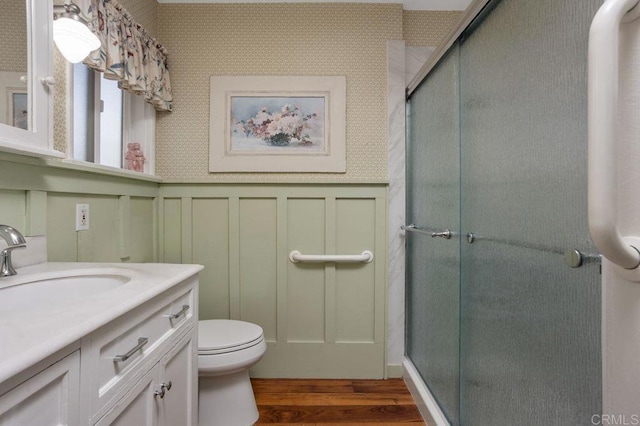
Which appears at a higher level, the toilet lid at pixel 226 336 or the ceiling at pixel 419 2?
the ceiling at pixel 419 2

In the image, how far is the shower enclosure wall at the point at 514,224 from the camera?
2.42 feet

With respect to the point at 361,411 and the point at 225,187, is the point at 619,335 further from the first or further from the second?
Result: the point at 225,187

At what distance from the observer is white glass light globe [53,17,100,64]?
3.67 ft

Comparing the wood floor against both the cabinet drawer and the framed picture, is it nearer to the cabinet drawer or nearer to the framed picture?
the cabinet drawer

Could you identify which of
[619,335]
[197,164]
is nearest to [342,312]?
[197,164]

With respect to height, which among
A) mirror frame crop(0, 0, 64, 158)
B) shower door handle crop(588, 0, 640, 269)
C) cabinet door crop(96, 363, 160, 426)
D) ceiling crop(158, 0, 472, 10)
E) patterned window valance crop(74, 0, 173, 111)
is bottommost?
cabinet door crop(96, 363, 160, 426)

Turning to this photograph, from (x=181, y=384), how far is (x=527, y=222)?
3.74 feet

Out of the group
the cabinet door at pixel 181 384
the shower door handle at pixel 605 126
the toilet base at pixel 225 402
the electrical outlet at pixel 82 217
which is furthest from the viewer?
the toilet base at pixel 225 402

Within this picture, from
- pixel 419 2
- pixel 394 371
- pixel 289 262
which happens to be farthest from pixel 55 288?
pixel 419 2

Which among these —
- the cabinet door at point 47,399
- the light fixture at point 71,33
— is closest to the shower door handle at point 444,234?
the cabinet door at point 47,399

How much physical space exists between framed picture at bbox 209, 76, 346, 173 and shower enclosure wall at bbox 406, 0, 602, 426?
0.61m

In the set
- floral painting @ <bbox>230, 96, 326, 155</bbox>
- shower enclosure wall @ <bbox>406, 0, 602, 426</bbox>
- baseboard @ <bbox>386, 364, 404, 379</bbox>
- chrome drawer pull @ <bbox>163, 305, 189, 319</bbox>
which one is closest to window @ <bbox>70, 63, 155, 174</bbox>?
floral painting @ <bbox>230, 96, 326, 155</bbox>

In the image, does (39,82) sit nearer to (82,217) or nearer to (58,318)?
(82,217)

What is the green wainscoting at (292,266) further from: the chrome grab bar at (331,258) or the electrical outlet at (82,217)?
the electrical outlet at (82,217)
